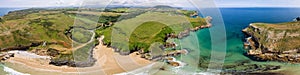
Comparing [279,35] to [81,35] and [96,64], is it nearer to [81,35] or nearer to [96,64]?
[96,64]

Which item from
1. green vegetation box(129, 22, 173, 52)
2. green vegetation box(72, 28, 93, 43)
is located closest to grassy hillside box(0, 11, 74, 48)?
green vegetation box(72, 28, 93, 43)

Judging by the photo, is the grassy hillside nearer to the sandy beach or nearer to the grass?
the sandy beach

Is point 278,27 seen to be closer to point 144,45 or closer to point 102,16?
point 144,45

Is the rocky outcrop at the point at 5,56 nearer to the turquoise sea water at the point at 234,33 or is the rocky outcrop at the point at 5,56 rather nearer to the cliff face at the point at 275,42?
the turquoise sea water at the point at 234,33

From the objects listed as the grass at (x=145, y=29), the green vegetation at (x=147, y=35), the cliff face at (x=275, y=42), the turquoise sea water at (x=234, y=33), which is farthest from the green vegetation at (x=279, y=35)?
the green vegetation at (x=147, y=35)

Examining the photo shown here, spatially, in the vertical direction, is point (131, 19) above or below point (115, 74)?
above

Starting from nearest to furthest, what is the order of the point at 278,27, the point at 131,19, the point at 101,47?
the point at 131,19 < the point at 101,47 < the point at 278,27

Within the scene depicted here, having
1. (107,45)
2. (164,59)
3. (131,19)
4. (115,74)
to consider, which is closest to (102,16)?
(107,45)
